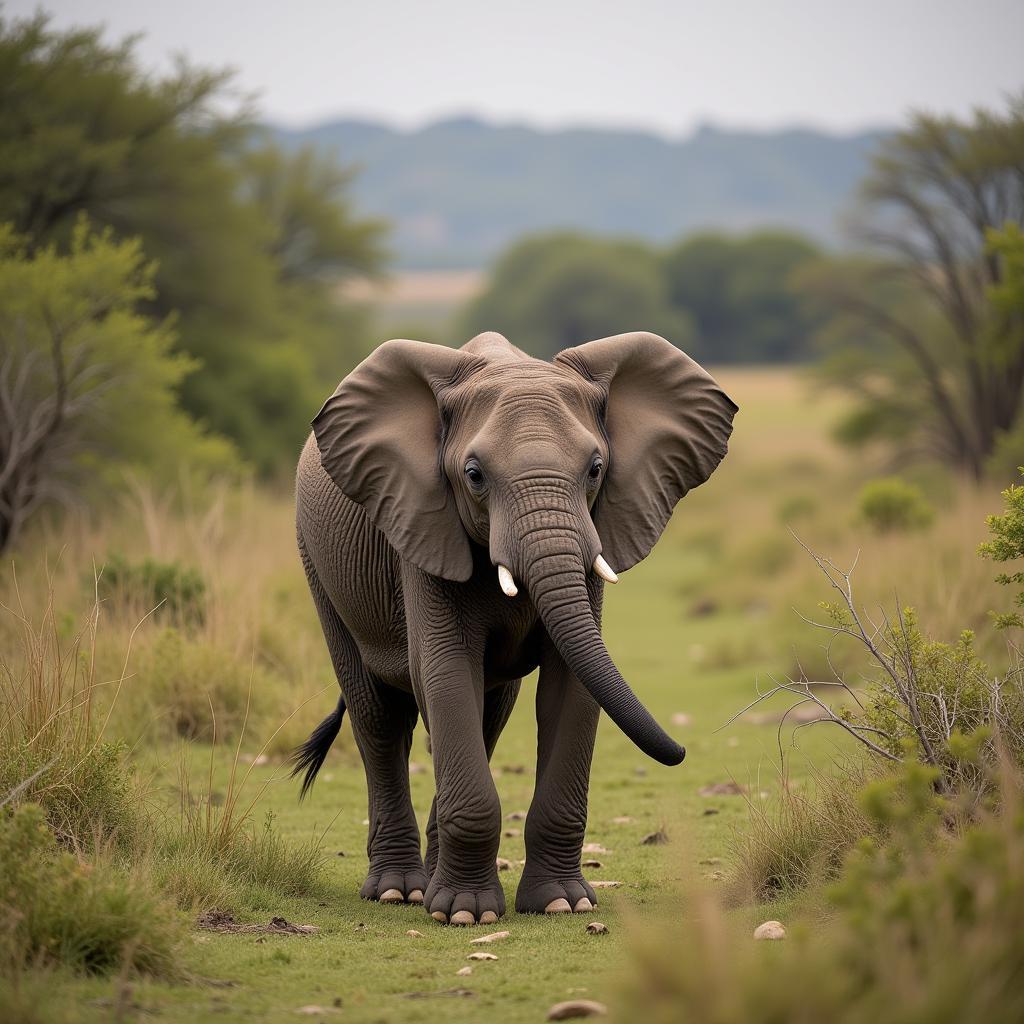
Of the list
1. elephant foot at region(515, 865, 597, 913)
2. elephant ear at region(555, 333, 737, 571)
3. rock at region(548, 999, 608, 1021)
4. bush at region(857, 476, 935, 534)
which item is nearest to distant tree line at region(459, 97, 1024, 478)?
bush at region(857, 476, 935, 534)

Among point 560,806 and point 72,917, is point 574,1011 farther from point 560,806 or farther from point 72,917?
point 560,806

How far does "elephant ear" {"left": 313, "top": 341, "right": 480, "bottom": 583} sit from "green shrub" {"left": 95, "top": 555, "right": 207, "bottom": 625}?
5.80 metres

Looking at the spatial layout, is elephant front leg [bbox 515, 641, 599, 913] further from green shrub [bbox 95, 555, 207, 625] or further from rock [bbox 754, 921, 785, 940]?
green shrub [bbox 95, 555, 207, 625]

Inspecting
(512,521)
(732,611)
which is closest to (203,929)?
(512,521)

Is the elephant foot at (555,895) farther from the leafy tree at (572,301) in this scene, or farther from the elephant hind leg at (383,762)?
the leafy tree at (572,301)

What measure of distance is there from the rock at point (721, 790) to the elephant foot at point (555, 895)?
330 centimetres

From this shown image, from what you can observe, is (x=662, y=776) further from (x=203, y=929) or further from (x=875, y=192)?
(x=875, y=192)

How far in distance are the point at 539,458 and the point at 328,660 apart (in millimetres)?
7565

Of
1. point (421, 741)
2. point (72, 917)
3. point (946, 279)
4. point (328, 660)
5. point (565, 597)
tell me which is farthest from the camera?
point (946, 279)

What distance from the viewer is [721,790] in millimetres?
10352

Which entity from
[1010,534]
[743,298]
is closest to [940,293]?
[1010,534]

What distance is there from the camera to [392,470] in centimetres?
711

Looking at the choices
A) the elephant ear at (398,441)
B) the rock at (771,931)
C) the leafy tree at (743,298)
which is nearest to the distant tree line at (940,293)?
the elephant ear at (398,441)

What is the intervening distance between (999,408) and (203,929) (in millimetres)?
25486
